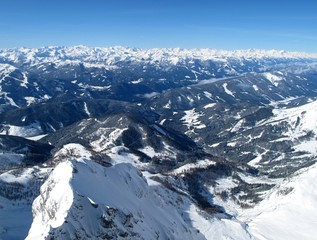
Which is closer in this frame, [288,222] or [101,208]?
[101,208]

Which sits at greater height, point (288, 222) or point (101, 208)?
point (101, 208)

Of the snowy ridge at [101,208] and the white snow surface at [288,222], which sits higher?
the snowy ridge at [101,208]

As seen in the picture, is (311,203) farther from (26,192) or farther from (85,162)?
(26,192)

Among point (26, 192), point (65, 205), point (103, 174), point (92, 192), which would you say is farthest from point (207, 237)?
point (26, 192)

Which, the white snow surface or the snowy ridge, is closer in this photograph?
the snowy ridge

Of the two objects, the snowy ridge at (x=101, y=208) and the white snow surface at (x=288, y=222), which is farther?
the white snow surface at (x=288, y=222)

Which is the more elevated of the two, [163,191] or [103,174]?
[103,174]

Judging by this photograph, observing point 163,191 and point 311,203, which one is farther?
point 311,203

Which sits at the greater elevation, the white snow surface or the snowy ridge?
the snowy ridge

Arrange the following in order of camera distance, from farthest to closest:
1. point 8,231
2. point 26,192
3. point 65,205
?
point 26,192
point 8,231
point 65,205

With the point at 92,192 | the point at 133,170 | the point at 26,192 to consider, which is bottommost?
the point at 26,192

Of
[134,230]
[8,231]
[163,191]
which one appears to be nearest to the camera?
[134,230]
